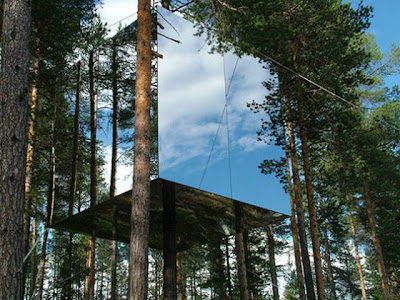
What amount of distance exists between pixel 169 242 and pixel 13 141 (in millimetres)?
4923

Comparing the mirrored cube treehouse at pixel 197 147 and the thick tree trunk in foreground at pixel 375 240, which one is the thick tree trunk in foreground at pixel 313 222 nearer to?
the mirrored cube treehouse at pixel 197 147

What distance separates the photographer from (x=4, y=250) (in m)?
4.34

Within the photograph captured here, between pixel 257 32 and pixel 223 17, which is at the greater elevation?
pixel 257 32

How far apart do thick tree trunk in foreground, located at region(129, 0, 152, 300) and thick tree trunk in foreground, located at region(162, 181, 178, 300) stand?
113 centimetres

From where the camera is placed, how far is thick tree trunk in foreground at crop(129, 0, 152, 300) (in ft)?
18.4

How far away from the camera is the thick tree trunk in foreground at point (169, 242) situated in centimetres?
780

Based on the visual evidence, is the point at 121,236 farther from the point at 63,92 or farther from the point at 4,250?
the point at 4,250

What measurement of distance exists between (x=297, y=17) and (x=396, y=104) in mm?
8632

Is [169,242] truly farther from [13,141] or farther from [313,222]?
[13,141]

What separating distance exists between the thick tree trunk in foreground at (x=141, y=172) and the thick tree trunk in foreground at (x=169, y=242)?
3.71 ft

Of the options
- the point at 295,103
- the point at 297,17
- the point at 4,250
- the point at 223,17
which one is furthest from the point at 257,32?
the point at 4,250

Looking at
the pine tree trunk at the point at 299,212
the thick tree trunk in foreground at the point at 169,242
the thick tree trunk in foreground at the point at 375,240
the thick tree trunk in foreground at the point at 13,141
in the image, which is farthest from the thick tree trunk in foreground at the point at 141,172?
the thick tree trunk in foreground at the point at 375,240

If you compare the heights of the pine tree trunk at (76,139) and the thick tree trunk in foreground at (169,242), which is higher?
the pine tree trunk at (76,139)

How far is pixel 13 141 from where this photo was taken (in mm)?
4699
